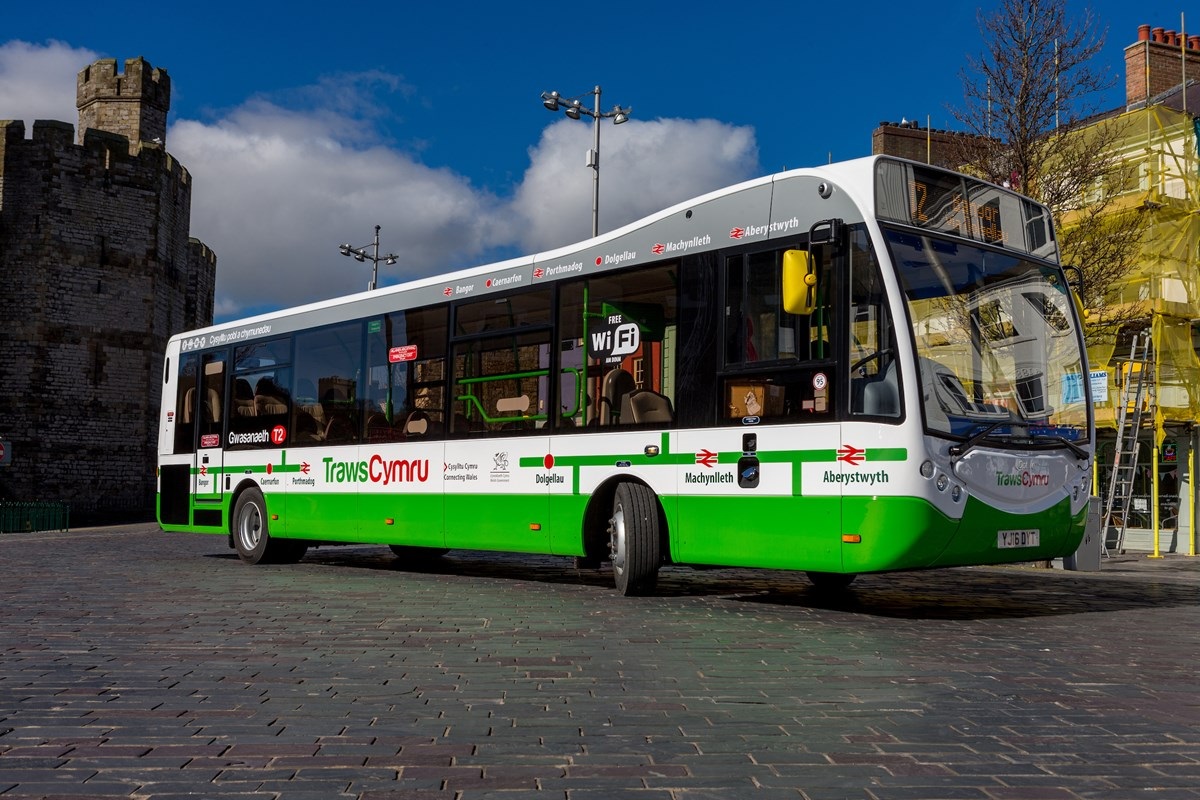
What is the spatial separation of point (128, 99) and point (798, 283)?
1835 inches

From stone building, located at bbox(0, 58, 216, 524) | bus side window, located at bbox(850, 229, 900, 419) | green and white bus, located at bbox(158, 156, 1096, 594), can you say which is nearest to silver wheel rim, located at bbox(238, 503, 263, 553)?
green and white bus, located at bbox(158, 156, 1096, 594)

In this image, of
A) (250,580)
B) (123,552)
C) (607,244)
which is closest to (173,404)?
(123,552)

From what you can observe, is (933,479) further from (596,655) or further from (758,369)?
(596,655)

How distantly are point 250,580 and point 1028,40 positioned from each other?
1420 centimetres

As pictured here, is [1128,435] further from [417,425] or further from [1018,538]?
[417,425]

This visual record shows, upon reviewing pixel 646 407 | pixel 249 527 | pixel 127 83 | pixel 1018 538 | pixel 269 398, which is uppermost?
pixel 127 83

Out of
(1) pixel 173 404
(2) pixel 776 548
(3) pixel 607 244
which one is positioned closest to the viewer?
(2) pixel 776 548

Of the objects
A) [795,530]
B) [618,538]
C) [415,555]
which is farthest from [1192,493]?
[795,530]

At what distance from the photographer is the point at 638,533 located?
10.5 m

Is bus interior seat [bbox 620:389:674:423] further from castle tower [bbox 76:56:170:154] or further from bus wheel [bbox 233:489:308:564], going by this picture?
castle tower [bbox 76:56:170:154]

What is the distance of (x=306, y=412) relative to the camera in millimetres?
15164

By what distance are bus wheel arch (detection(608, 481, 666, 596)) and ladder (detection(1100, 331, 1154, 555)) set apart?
12.3 meters

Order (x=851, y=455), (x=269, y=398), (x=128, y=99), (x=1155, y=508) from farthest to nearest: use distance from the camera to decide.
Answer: (x=128, y=99) → (x=1155, y=508) → (x=269, y=398) → (x=851, y=455)

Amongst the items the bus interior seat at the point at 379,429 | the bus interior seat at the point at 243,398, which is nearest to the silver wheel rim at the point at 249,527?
the bus interior seat at the point at 243,398
